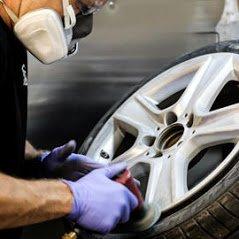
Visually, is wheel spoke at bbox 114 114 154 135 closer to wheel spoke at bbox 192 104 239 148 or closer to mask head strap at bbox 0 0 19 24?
wheel spoke at bbox 192 104 239 148

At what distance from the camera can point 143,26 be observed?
2.12 metres

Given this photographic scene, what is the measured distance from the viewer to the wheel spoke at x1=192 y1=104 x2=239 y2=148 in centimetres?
130

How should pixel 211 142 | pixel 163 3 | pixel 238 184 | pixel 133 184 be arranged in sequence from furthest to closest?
pixel 163 3
pixel 211 142
pixel 133 184
pixel 238 184

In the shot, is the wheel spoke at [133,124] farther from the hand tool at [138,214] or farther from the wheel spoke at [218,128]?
the hand tool at [138,214]

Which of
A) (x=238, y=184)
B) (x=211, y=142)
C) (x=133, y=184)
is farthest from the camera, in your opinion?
(x=211, y=142)

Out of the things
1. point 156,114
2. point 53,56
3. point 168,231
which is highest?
point 53,56

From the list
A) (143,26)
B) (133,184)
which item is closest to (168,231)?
(133,184)

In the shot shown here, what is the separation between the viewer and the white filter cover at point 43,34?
3.96ft

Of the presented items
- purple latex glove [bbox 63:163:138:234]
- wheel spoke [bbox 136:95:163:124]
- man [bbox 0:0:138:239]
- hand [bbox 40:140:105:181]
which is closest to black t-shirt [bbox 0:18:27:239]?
man [bbox 0:0:138:239]

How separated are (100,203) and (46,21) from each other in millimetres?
463

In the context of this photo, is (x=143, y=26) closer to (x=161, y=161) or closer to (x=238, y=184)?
(x=161, y=161)

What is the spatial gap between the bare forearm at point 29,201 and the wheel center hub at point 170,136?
0.49 metres

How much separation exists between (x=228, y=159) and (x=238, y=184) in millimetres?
102

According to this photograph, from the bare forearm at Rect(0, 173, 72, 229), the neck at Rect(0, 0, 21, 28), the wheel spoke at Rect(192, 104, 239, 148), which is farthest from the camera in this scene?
the wheel spoke at Rect(192, 104, 239, 148)
